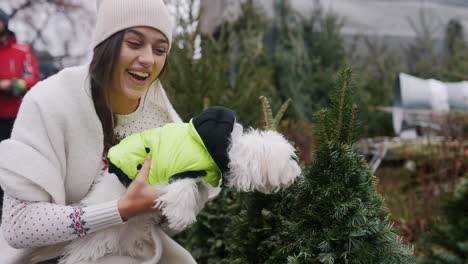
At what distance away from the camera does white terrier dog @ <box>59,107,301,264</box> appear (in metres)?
1.47

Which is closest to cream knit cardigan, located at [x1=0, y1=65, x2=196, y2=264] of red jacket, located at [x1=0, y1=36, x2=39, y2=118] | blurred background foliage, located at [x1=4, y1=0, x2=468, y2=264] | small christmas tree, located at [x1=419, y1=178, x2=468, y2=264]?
blurred background foliage, located at [x1=4, y1=0, x2=468, y2=264]

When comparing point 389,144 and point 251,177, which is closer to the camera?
point 251,177

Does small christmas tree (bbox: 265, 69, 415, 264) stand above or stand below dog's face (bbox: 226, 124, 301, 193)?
below

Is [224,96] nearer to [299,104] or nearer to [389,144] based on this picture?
[389,144]

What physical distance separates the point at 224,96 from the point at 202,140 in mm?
2220

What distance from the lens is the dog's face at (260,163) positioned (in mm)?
1466

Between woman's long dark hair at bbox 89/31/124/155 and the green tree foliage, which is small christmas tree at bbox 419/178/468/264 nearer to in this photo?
woman's long dark hair at bbox 89/31/124/155

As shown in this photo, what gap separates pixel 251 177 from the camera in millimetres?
1477

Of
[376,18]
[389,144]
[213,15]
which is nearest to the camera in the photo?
[389,144]

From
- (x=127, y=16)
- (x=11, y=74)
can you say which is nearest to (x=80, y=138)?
(x=127, y=16)

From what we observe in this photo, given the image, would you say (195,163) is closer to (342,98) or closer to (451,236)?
(342,98)

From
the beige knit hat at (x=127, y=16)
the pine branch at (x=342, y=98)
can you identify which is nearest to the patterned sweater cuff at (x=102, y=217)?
the beige knit hat at (x=127, y=16)

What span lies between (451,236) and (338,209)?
26.7 inches

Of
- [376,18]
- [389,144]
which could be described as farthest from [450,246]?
[376,18]
